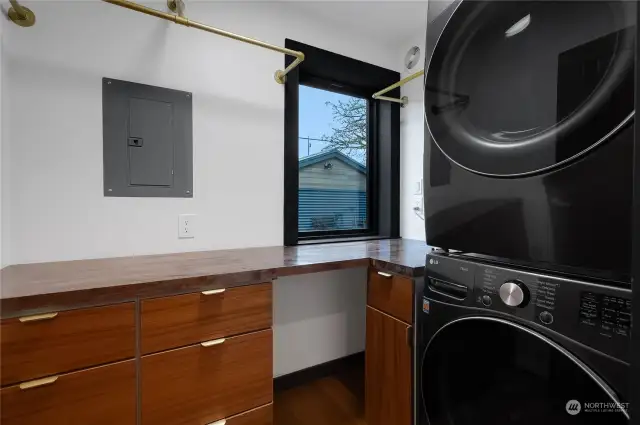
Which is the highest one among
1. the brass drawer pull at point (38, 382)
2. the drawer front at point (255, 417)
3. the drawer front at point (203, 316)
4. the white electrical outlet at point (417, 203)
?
the white electrical outlet at point (417, 203)

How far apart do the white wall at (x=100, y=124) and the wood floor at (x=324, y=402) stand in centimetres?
91

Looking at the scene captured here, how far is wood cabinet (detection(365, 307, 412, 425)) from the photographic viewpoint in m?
1.21

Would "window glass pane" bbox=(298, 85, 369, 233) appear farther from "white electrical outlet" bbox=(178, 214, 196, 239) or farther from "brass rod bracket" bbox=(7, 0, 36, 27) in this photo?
"brass rod bracket" bbox=(7, 0, 36, 27)

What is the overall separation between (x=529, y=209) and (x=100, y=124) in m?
1.59

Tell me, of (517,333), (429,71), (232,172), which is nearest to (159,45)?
(232,172)

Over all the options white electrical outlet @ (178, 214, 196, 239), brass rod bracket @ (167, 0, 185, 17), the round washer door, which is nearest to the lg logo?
the round washer door

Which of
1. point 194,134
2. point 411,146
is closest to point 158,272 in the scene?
point 194,134

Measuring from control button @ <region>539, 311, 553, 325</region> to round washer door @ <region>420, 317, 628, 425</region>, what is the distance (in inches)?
1.5

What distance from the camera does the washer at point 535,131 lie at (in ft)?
1.91

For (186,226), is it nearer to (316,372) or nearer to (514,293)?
(316,372)

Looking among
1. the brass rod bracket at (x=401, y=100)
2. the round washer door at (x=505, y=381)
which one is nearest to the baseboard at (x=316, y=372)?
the round washer door at (x=505, y=381)

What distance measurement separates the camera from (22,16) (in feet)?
3.82

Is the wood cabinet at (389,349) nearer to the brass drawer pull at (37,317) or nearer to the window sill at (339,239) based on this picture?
the window sill at (339,239)

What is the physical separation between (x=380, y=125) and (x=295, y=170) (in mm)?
867
